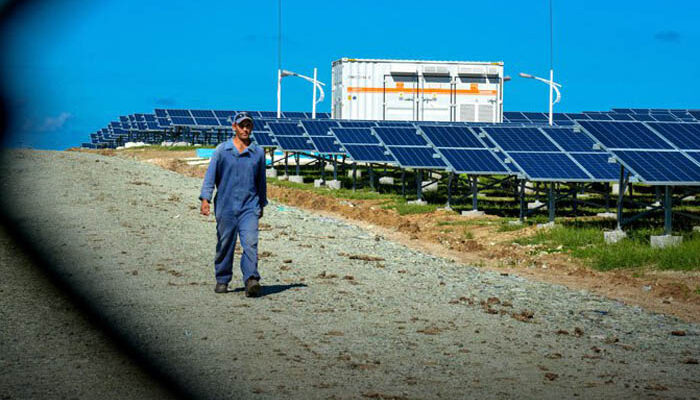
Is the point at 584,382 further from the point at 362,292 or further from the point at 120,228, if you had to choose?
the point at 120,228

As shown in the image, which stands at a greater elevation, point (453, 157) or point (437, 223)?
point (453, 157)

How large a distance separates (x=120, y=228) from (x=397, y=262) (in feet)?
17.5

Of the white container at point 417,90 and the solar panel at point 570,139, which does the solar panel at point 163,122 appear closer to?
the white container at point 417,90

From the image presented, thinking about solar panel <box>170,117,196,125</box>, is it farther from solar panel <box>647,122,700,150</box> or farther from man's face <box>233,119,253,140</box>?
man's face <box>233,119,253,140</box>

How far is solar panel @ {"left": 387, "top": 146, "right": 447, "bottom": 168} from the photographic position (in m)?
22.5

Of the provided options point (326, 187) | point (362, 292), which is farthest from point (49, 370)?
point (326, 187)

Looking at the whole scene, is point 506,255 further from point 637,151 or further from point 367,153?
point 367,153

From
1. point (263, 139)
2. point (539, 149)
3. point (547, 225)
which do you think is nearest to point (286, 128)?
point (263, 139)

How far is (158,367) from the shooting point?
5.23 m

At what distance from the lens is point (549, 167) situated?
1747 centimetres

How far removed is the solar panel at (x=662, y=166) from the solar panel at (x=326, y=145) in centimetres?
1616

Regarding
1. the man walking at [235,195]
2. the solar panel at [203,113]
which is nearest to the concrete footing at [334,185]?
the man walking at [235,195]

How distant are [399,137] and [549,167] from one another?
28.5 ft

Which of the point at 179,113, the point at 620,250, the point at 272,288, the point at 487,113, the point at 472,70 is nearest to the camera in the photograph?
the point at 272,288
